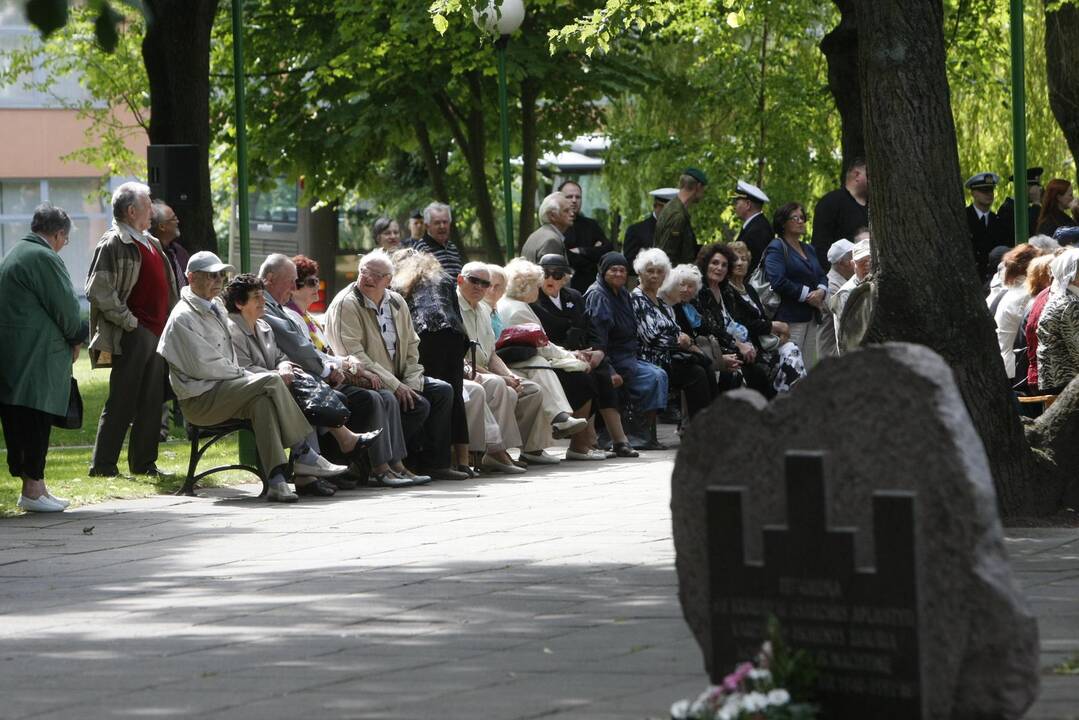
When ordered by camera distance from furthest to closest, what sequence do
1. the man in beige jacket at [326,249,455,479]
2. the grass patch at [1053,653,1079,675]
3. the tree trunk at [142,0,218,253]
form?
1. the tree trunk at [142,0,218,253]
2. the man in beige jacket at [326,249,455,479]
3. the grass patch at [1053,653,1079,675]

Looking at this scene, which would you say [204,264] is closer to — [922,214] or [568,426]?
[568,426]

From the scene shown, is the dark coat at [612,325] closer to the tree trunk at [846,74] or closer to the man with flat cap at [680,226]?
the man with flat cap at [680,226]

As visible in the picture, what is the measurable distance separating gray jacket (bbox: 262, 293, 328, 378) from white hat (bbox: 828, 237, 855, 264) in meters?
5.83

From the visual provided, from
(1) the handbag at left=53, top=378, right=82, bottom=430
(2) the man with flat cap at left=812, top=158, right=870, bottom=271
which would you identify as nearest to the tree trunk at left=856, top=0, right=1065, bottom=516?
(1) the handbag at left=53, top=378, right=82, bottom=430

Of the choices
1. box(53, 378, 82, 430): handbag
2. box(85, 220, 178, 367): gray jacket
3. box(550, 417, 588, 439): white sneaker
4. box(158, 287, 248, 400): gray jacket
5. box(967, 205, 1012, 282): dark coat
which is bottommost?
box(550, 417, 588, 439): white sneaker

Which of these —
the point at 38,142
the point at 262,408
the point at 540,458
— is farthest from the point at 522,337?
the point at 38,142

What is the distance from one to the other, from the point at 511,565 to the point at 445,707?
142 inches

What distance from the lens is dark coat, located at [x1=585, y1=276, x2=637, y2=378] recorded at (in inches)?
677

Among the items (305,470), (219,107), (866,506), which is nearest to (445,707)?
(866,506)

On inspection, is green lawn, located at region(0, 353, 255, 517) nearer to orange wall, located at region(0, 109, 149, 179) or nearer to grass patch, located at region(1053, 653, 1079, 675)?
grass patch, located at region(1053, 653, 1079, 675)

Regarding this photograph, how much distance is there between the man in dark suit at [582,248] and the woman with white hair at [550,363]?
231cm

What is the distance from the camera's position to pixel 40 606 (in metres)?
9.13

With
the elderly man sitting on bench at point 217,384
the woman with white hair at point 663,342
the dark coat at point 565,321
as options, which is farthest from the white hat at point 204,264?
the woman with white hair at point 663,342

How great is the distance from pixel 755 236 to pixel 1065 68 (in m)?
6.63
